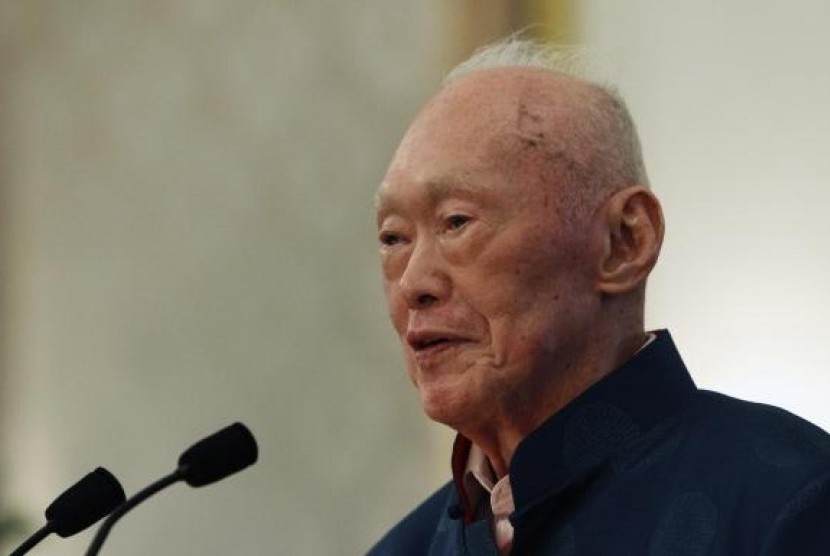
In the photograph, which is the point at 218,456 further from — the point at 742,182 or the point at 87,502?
the point at 742,182

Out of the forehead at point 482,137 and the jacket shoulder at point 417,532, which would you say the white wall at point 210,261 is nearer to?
the jacket shoulder at point 417,532

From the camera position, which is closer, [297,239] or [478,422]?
[478,422]

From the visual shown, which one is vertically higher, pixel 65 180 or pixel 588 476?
pixel 65 180

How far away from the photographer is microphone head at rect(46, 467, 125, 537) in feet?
5.73

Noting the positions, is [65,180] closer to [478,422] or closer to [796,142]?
[796,142]

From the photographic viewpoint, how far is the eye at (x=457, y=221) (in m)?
1.74

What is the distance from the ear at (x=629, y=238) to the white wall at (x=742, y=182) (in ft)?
2.96

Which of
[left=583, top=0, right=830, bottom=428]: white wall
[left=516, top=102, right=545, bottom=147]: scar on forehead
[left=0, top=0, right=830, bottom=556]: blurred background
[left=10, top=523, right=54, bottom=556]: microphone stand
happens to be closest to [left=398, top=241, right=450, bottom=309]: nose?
[left=516, top=102, right=545, bottom=147]: scar on forehead

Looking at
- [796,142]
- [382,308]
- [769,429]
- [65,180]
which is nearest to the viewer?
[769,429]

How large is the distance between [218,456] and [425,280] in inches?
10.9

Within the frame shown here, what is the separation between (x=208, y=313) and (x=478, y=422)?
1900 mm

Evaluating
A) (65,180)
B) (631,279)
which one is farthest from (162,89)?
(631,279)

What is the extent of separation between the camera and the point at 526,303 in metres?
1.73

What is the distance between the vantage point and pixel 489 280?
1.73 meters
